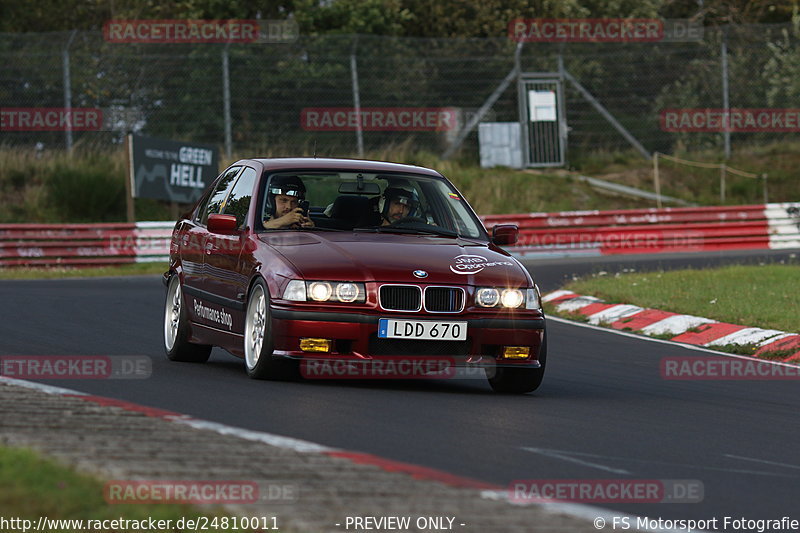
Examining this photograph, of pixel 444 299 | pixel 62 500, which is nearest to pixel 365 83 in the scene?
pixel 444 299

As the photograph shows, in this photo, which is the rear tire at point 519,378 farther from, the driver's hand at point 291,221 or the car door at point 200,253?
the car door at point 200,253

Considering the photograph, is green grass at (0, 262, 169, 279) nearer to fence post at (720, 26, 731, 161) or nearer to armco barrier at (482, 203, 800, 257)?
armco barrier at (482, 203, 800, 257)

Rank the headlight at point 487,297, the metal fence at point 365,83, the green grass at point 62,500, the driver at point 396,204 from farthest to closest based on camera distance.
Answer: the metal fence at point 365,83, the driver at point 396,204, the headlight at point 487,297, the green grass at point 62,500

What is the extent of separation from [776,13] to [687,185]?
12629 mm

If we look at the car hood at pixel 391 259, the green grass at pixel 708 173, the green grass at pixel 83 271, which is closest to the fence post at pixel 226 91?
the green grass at pixel 83 271

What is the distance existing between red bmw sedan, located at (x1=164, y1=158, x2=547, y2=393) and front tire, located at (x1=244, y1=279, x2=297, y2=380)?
0.01 m

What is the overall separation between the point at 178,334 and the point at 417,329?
2.61 meters

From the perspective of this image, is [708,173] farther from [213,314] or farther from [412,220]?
[213,314]

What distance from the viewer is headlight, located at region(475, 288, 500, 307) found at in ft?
31.7

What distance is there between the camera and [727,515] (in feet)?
19.6

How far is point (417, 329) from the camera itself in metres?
9.48

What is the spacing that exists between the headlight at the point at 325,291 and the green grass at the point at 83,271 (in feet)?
49.3

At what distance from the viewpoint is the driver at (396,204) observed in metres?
10.7

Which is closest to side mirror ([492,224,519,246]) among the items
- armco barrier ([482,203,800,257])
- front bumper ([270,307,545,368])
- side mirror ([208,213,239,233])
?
front bumper ([270,307,545,368])
